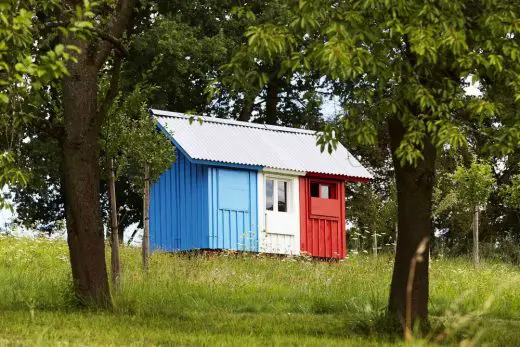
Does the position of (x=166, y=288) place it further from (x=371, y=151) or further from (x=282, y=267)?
(x=371, y=151)

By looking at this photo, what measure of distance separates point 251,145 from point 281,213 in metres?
2.34

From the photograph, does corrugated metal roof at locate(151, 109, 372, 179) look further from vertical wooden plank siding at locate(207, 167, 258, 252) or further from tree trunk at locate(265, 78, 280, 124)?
tree trunk at locate(265, 78, 280, 124)

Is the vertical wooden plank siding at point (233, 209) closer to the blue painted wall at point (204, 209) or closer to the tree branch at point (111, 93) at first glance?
the blue painted wall at point (204, 209)

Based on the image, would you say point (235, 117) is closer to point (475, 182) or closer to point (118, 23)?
point (475, 182)

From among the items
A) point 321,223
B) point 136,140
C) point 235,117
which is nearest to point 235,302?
point 136,140

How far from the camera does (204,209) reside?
3056 cm

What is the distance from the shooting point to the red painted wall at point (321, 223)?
3306cm

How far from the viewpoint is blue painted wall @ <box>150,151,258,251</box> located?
100ft

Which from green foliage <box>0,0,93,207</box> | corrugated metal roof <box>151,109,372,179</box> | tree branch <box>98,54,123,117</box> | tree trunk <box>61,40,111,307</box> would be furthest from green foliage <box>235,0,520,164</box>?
corrugated metal roof <box>151,109,372,179</box>

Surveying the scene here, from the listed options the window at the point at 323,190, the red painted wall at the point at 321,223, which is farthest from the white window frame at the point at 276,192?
the window at the point at 323,190

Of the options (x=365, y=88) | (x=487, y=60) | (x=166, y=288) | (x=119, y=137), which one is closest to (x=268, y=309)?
(x=166, y=288)

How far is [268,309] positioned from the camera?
1919cm

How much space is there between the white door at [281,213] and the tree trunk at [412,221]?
1653cm

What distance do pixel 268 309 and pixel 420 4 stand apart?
8.24 m
